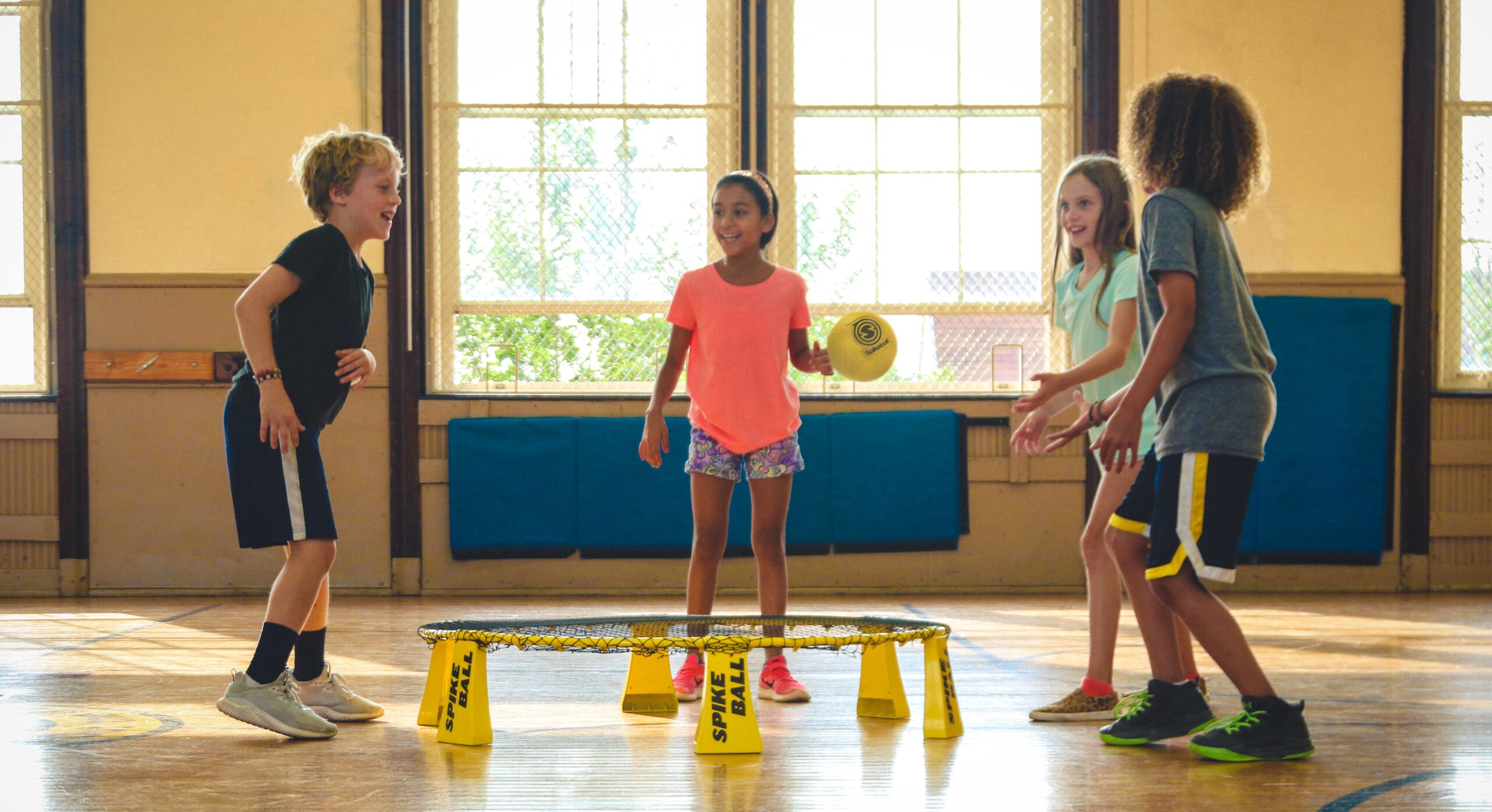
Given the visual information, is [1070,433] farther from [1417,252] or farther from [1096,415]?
[1417,252]

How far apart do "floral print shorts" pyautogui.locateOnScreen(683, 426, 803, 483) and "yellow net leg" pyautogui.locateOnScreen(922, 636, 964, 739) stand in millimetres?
676

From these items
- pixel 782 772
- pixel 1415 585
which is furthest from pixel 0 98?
pixel 1415 585

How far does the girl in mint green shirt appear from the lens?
8.41 ft

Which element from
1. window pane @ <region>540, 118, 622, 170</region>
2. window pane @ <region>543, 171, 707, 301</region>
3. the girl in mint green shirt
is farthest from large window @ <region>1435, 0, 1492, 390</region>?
window pane @ <region>540, 118, 622, 170</region>

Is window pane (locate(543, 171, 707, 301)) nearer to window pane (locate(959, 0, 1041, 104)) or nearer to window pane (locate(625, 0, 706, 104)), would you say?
window pane (locate(625, 0, 706, 104))

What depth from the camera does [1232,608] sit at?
472 cm

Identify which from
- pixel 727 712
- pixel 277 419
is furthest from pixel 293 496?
pixel 727 712

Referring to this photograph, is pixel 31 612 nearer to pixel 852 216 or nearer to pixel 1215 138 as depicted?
pixel 852 216

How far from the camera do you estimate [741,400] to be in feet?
9.79

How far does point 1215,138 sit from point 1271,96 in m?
3.39

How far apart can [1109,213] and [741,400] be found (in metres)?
0.95

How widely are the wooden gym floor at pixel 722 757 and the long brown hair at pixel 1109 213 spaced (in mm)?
977

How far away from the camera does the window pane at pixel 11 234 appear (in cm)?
535

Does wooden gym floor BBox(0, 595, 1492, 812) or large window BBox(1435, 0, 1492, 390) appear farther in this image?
large window BBox(1435, 0, 1492, 390)
